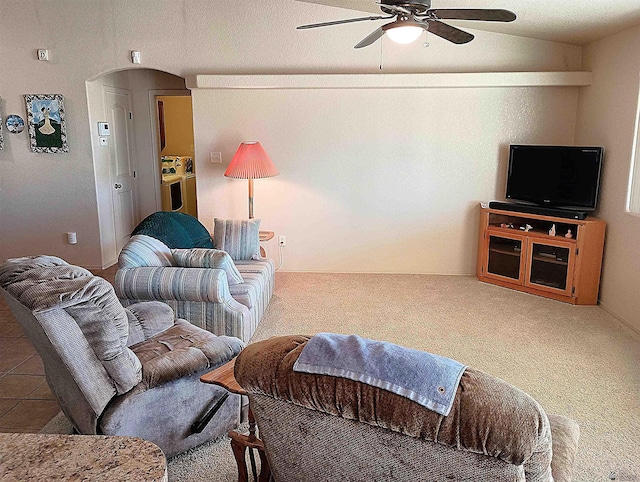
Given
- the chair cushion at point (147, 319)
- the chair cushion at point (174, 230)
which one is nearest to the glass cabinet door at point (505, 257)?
the chair cushion at point (174, 230)

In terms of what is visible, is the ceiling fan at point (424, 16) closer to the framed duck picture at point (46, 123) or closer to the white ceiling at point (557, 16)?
the white ceiling at point (557, 16)

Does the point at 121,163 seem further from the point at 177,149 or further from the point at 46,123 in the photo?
the point at 177,149

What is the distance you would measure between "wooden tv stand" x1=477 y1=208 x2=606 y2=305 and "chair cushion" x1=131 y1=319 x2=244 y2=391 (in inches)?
136

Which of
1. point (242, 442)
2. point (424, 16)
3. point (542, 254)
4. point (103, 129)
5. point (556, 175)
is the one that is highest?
point (424, 16)

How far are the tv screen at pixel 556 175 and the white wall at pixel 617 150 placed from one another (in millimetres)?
125

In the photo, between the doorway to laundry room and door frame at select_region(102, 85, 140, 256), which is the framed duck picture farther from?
the doorway to laundry room

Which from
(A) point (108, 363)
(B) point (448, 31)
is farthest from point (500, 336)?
(A) point (108, 363)

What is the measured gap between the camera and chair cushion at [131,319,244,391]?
7.65ft

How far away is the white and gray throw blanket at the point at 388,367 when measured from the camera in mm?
1110

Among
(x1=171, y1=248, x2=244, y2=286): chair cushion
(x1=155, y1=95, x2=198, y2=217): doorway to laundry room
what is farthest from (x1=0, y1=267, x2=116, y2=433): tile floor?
(x1=155, y1=95, x2=198, y2=217): doorway to laundry room

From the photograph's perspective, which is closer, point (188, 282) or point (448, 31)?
point (448, 31)

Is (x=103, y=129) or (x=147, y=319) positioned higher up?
(x=103, y=129)

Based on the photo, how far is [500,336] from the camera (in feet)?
13.0

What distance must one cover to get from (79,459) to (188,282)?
2.47 metres
